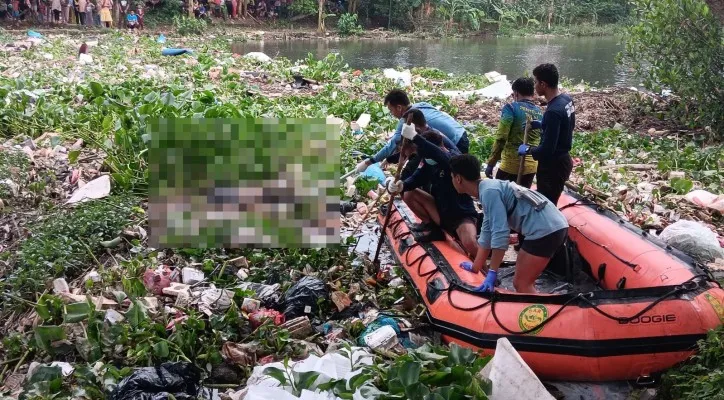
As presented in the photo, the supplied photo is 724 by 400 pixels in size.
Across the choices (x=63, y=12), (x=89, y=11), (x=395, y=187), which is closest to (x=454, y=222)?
(x=395, y=187)

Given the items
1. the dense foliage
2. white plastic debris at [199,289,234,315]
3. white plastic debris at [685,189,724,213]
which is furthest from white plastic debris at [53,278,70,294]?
the dense foliage

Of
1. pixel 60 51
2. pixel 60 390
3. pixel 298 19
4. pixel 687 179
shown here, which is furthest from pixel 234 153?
pixel 298 19

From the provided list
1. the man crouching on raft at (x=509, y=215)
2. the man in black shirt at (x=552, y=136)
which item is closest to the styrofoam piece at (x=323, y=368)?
the man crouching on raft at (x=509, y=215)

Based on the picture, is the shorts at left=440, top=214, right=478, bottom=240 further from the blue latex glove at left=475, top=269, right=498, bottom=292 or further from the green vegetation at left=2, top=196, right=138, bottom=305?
the green vegetation at left=2, top=196, right=138, bottom=305

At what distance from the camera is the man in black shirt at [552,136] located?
4.49 m

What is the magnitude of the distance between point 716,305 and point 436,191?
6.55 ft

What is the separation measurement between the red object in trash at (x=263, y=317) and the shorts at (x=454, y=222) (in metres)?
1.40

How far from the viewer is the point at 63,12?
861 inches

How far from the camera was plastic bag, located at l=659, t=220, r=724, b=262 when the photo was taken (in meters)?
4.62

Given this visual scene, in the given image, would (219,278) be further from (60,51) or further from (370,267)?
(60,51)

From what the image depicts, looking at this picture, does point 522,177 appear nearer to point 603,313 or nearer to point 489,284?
point 489,284

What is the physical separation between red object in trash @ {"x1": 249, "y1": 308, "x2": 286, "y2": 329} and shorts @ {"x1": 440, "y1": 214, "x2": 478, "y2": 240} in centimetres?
140

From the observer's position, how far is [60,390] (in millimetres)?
3434

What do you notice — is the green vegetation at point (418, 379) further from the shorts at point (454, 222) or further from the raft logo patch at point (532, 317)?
the shorts at point (454, 222)
